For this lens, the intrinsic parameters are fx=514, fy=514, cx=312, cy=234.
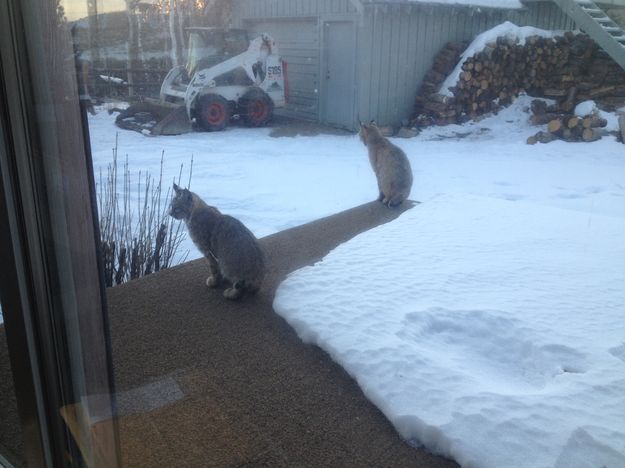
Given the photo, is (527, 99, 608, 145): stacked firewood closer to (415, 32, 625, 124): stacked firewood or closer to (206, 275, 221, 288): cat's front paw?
(415, 32, 625, 124): stacked firewood

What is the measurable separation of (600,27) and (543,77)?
434mm

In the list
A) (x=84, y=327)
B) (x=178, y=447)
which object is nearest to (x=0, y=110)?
(x=84, y=327)

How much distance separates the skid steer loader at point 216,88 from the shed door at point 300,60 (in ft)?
0.12

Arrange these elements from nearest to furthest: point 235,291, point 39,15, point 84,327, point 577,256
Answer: point 39,15, point 84,327, point 577,256, point 235,291

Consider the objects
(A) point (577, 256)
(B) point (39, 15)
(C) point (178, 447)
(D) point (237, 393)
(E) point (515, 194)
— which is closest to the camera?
(B) point (39, 15)

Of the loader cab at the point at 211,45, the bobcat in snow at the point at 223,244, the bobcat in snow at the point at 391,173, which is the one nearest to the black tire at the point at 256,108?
the loader cab at the point at 211,45

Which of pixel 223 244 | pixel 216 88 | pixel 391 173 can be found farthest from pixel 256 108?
pixel 391 173

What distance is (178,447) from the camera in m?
0.91

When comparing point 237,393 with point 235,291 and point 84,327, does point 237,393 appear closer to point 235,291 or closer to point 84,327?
point 84,327

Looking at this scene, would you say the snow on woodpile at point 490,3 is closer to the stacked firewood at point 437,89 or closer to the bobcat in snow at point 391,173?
the stacked firewood at point 437,89

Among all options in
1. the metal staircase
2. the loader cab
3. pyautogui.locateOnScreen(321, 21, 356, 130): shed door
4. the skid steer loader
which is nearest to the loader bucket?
the skid steer loader

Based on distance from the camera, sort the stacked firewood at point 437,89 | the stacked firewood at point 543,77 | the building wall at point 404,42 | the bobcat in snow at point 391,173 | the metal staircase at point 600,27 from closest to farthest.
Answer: the metal staircase at point 600,27 → the stacked firewood at point 543,77 → the building wall at point 404,42 → the stacked firewood at point 437,89 → the bobcat in snow at point 391,173

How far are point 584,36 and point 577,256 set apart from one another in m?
0.66

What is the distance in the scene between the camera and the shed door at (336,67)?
1.28 metres
